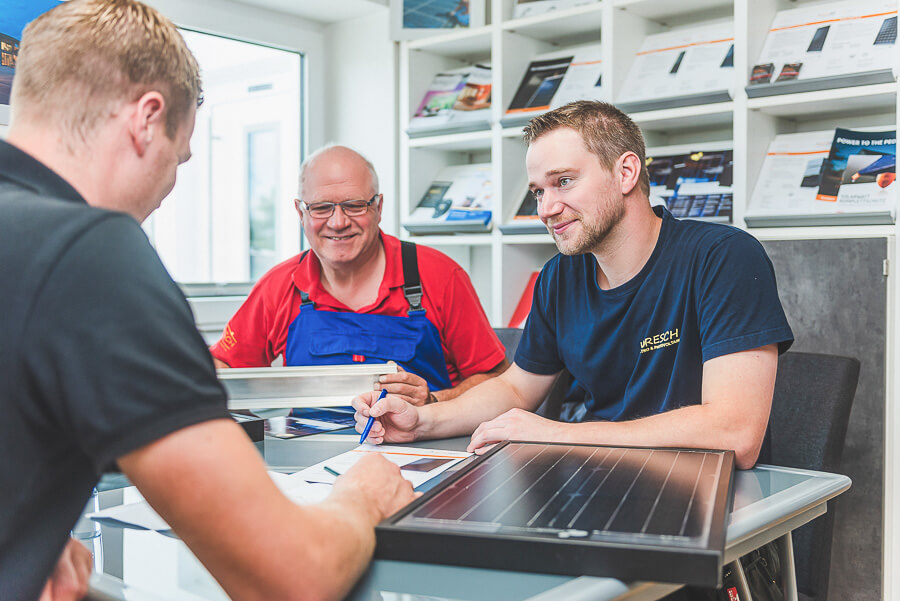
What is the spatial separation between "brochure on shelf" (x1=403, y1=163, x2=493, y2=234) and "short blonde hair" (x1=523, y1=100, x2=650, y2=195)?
1.36 m

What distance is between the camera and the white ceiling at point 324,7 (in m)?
3.57

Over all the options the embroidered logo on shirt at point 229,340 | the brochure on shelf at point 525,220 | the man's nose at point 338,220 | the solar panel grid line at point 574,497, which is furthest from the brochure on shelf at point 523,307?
the solar panel grid line at point 574,497

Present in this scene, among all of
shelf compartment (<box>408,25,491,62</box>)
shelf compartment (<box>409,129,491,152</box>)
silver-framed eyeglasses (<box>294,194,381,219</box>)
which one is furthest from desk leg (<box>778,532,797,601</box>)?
shelf compartment (<box>408,25,491,62</box>)

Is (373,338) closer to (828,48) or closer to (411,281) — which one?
(411,281)

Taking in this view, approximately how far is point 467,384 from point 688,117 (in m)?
1.20

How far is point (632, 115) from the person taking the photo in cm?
284

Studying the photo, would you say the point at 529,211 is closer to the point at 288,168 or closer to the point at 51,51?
the point at 288,168

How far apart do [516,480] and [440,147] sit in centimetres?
266

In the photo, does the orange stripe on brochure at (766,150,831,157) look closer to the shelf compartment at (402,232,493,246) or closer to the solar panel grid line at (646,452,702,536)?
the shelf compartment at (402,232,493,246)

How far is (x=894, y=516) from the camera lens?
7.79 feet

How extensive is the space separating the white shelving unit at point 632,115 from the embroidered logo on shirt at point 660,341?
3.34 ft

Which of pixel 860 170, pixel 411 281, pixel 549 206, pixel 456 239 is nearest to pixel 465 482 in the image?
pixel 549 206

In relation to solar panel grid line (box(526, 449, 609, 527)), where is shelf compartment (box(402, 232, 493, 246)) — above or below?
above

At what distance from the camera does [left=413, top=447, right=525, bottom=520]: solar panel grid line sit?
3.23 ft
